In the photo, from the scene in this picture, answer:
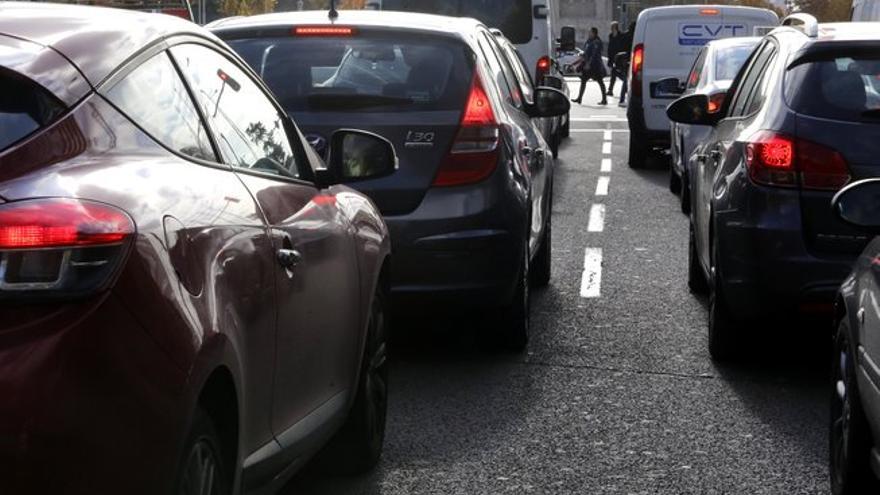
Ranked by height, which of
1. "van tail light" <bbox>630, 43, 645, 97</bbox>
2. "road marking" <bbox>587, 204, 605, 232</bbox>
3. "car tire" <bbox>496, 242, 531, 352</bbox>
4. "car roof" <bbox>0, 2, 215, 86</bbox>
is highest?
"car roof" <bbox>0, 2, 215, 86</bbox>

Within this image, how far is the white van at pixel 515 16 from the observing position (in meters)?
26.2

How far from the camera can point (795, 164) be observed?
7.50m

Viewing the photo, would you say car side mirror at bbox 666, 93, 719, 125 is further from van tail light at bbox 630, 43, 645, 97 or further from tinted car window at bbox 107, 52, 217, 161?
van tail light at bbox 630, 43, 645, 97

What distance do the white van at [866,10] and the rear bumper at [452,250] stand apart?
2576 cm

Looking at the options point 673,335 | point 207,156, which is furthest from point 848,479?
point 673,335

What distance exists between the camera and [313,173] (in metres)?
5.43

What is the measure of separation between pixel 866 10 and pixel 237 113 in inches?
1248

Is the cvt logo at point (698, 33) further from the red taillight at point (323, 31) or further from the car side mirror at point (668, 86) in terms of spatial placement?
the red taillight at point (323, 31)

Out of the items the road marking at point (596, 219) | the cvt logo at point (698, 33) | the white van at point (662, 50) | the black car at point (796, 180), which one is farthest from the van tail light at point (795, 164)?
the cvt logo at point (698, 33)

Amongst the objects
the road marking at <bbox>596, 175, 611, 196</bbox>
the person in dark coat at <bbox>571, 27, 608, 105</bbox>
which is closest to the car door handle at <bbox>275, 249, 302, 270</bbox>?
the road marking at <bbox>596, 175, 611, 196</bbox>

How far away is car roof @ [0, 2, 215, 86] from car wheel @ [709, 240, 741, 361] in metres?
3.95

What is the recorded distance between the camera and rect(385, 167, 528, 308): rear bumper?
796 cm

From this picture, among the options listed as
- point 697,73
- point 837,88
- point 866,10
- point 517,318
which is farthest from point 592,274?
point 866,10

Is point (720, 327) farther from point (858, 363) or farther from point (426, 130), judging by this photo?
point (858, 363)
